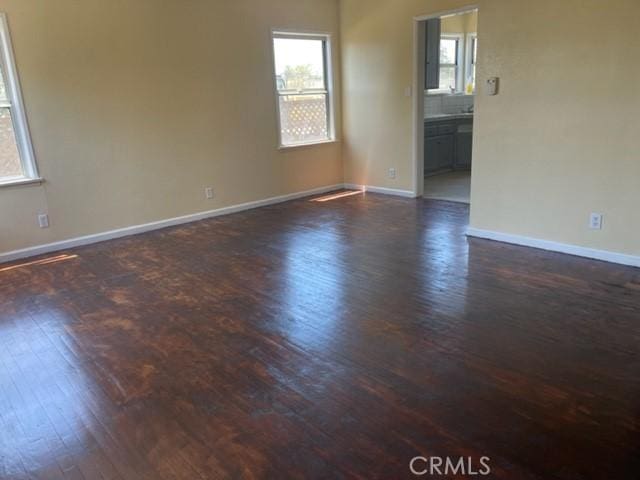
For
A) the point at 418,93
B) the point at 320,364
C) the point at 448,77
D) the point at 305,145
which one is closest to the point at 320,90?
the point at 305,145

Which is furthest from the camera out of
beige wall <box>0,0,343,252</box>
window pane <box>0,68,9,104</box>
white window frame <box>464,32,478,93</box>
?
white window frame <box>464,32,478,93</box>

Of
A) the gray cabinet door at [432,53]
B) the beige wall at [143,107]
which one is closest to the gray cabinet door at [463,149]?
the gray cabinet door at [432,53]

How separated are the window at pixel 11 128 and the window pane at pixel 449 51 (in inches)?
255

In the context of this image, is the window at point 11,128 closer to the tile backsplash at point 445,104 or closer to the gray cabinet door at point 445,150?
the gray cabinet door at point 445,150

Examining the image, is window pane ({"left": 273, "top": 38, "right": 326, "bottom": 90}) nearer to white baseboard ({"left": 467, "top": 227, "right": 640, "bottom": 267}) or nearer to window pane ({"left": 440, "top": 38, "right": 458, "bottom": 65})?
window pane ({"left": 440, "top": 38, "right": 458, "bottom": 65})

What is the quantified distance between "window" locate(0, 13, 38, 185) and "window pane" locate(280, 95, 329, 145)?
2912 mm

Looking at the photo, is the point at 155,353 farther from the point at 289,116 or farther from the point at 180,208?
the point at 289,116

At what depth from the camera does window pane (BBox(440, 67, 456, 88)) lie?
27.6ft

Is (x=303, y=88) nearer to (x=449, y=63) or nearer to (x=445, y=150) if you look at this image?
(x=445, y=150)

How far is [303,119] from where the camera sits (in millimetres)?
6484

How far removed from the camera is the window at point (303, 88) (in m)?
6.11

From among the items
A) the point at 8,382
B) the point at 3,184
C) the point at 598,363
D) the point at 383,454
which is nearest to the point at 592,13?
the point at 598,363

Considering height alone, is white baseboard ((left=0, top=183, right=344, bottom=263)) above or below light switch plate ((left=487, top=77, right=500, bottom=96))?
below

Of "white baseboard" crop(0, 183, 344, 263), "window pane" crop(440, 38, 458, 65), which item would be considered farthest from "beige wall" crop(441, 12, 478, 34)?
"white baseboard" crop(0, 183, 344, 263)
